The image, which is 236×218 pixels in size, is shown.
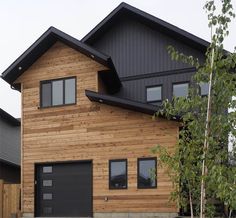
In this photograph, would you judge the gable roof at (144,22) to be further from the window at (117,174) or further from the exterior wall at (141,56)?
the window at (117,174)

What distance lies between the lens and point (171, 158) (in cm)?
645

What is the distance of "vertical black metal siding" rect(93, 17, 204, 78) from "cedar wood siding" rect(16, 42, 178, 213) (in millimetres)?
2979

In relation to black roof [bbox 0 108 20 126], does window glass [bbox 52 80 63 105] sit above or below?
above

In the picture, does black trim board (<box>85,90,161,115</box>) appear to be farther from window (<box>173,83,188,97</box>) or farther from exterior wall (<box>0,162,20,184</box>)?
exterior wall (<box>0,162,20,184</box>)

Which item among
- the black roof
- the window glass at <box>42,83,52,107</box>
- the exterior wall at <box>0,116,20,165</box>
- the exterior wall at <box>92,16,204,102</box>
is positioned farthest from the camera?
the exterior wall at <box>0,116,20,165</box>

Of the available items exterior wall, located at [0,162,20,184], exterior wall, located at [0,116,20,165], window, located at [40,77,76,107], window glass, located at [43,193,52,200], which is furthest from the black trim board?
exterior wall, located at [0,116,20,165]

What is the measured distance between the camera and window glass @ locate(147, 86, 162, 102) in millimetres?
19031

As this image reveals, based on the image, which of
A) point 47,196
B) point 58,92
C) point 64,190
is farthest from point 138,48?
point 47,196

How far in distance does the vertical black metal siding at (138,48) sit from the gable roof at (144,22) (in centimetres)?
24

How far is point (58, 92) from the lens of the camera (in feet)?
58.4

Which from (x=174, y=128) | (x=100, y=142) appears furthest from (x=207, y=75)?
(x=100, y=142)

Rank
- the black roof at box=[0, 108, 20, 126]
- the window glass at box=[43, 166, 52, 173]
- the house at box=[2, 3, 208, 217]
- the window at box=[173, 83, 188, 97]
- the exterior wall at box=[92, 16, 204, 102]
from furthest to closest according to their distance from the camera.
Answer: the black roof at box=[0, 108, 20, 126]
the exterior wall at box=[92, 16, 204, 102]
the window at box=[173, 83, 188, 97]
the window glass at box=[43, 166, 52, 173]
the house at box=[2, 3, 208, 217]

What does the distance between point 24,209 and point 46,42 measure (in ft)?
23.1

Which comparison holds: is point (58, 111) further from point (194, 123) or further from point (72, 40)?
point (194, 123)
